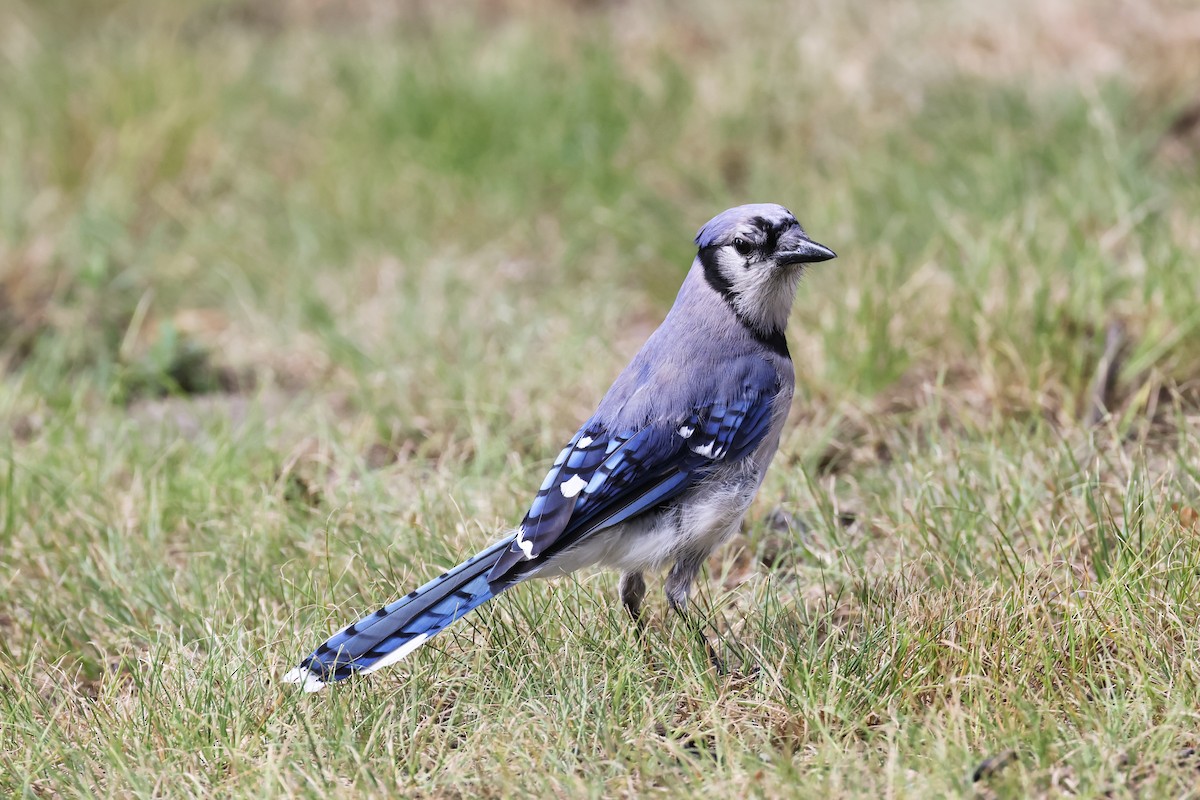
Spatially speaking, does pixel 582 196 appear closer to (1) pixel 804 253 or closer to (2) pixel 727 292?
(2) pixel 727 292

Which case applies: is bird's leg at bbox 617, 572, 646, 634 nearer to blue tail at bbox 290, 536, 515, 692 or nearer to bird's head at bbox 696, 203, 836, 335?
blue tail at bbox 290, 536, 515, 692

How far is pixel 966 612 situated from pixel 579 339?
7.71ft

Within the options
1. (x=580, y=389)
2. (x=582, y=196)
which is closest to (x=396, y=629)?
(x=580, y=389)

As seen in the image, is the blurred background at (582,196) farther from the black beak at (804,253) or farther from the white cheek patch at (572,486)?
the white cheek patch at (572,486)

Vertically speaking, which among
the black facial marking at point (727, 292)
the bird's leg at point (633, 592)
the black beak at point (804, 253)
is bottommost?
the bird's leg at point (633, 592)

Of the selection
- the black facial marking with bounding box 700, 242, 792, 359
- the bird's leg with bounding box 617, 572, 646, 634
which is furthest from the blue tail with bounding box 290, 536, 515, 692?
the black facial marking with bounding box 700, 242, 792, 359

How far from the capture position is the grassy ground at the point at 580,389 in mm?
3031

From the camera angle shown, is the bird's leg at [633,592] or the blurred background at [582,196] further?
the blurred background at [582,196]

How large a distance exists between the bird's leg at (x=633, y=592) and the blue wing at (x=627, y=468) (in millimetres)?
209

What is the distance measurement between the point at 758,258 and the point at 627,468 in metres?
0.64

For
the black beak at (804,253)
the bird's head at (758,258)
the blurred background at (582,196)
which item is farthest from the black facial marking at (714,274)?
the blurred background at (582,196)

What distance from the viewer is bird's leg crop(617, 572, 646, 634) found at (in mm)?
3510

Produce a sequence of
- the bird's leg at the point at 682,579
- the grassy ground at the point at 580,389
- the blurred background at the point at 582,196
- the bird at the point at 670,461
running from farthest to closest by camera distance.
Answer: the blurred background at the point at 582,196, the bird's leg at the point at 682,579, the bird at the point at 670,461, the grassy ground at the point at 580,389

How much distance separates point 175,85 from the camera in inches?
288
